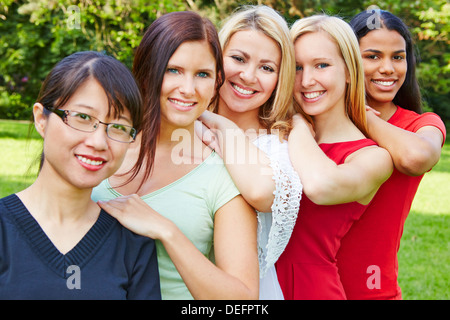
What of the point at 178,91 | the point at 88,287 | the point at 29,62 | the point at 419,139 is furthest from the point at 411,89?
the point at 29,62

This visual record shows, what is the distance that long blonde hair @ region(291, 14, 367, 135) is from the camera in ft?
8.74

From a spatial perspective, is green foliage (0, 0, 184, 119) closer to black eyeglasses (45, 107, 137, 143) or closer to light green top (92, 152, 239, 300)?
light green top (92, 152, 239, 300)

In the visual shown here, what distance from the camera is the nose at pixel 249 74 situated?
2.59m

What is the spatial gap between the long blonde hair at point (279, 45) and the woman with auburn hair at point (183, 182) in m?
0.37

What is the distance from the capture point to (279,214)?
2258 millimetres

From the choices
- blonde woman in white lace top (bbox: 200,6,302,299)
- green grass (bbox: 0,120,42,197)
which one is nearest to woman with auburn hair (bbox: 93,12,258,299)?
blonde woman in white lace top (bbox: 200,6,302,299)

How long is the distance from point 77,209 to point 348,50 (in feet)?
5.34

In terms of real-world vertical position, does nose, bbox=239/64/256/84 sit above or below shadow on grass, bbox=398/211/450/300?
above

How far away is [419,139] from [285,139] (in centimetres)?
74

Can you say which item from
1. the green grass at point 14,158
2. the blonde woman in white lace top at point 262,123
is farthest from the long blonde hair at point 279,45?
the green grass at point 14,158

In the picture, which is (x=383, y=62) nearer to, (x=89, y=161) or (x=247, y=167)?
(x=247, y=167)

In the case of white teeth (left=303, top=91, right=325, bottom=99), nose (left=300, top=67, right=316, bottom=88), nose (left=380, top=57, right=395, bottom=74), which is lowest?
white teeth (left=303, top=91, right=325, bottom=99)

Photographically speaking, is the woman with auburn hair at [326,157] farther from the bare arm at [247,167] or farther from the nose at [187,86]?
the nose at [187,86]

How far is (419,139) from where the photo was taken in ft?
9.03
